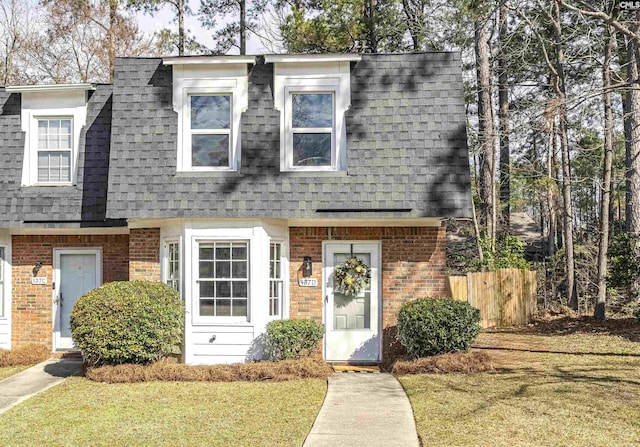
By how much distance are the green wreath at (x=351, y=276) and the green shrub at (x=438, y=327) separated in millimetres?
1335

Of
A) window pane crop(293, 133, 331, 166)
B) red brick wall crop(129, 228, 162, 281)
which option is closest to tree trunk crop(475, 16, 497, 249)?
window pane crop(293, 133, 331, 166)

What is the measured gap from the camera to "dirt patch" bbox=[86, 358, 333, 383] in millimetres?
10641

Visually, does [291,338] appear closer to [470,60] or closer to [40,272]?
[40,272]

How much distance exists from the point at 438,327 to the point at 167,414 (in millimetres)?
4727

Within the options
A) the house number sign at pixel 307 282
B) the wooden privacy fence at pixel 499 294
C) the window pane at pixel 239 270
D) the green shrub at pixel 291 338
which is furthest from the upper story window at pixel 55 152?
the wooden privacy fence at pixel 499 294

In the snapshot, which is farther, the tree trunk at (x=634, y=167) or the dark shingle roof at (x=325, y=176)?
the tree trunk at (x=634, y=167)

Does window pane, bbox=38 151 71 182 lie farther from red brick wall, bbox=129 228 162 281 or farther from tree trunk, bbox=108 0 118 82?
tree trunk, bbox=108 0 118 82

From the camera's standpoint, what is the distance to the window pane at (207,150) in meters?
12.3

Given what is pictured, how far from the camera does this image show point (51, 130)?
13.6 metres

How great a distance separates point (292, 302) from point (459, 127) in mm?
4470

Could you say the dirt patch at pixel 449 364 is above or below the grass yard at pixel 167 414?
above

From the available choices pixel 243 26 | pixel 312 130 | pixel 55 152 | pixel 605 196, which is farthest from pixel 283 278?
pixel 243 26

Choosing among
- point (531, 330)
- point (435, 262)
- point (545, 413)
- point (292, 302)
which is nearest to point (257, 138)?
point (292, 302)

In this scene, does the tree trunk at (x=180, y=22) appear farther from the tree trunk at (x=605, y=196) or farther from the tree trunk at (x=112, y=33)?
the tree trunk at (x=605, y=196)
